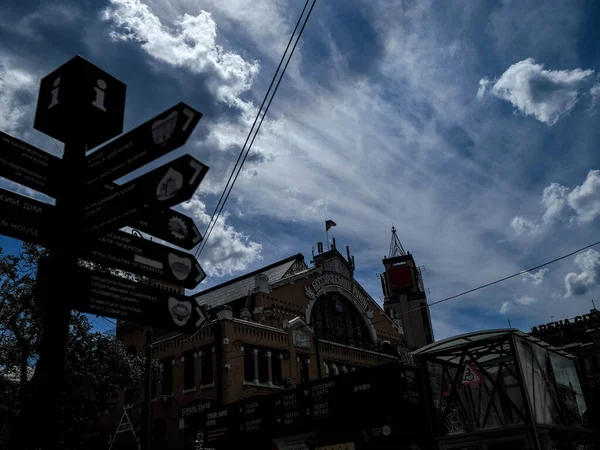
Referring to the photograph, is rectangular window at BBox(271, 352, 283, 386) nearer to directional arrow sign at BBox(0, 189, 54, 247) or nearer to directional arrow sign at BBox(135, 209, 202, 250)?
directional arrow sign at BBox(135, 209, 202, 250)

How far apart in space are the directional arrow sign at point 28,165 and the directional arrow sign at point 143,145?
1.21 ft

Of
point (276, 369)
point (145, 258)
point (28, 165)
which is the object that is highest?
point (276, 369)

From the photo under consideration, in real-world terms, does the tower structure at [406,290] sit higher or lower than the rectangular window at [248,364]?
higher

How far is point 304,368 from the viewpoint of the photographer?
1164 inches

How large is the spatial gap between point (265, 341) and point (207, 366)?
3257 millimetres

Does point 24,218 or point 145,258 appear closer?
point 24,218

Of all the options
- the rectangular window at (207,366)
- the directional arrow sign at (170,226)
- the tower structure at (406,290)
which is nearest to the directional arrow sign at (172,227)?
the directional arrow sign at (170,226)

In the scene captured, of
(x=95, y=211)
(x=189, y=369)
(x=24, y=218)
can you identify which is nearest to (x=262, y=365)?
(x=189, y=369)

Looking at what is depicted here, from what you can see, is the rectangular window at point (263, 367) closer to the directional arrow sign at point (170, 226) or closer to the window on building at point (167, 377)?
the window on building at point (167, 377)

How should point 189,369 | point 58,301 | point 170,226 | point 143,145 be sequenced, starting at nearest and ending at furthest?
point 58,301 < point 143,145 < point 170,226 < point 189,369

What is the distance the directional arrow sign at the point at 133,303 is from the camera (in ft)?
17.3

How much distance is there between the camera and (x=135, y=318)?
5559 millimetres

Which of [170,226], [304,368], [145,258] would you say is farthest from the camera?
[304,368]

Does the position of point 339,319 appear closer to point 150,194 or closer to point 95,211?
point 95,211
